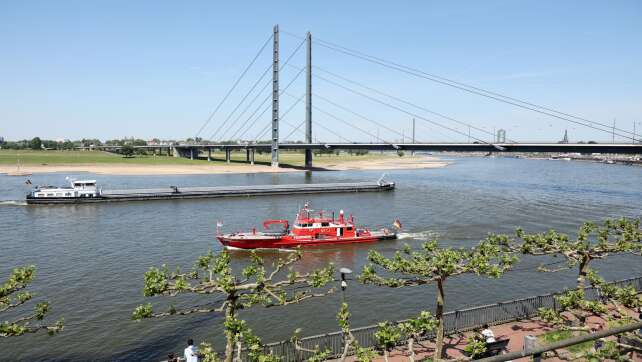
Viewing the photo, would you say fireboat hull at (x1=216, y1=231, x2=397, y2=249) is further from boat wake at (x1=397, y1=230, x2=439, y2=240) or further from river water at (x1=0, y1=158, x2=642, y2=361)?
boat wake at (x1=397, y1=230, x2=439, y2=240)

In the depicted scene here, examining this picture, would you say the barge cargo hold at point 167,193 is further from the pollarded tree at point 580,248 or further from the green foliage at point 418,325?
the green foliage at point 418,325

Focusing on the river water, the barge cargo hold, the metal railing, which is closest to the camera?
the metal railing

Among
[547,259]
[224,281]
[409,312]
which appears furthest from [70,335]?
[547,259]

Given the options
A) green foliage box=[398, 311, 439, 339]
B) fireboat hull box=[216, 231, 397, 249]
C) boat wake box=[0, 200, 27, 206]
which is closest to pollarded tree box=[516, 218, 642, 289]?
green foliage box=[398, 311, 439, 339]

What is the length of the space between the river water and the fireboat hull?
1248mm

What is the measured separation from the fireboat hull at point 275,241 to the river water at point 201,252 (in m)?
1.25

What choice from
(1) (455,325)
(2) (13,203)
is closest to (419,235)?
(1) (455,325)

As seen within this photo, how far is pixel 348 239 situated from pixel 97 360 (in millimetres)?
28039

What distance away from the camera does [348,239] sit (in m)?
46.2

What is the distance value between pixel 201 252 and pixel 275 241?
683 cm

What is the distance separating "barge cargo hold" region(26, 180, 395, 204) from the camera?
71125 millimetres

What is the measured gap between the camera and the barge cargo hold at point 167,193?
71125 millimetres

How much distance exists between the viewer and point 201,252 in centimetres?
4206

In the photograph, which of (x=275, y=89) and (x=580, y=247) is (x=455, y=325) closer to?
(x=580, y=247)
